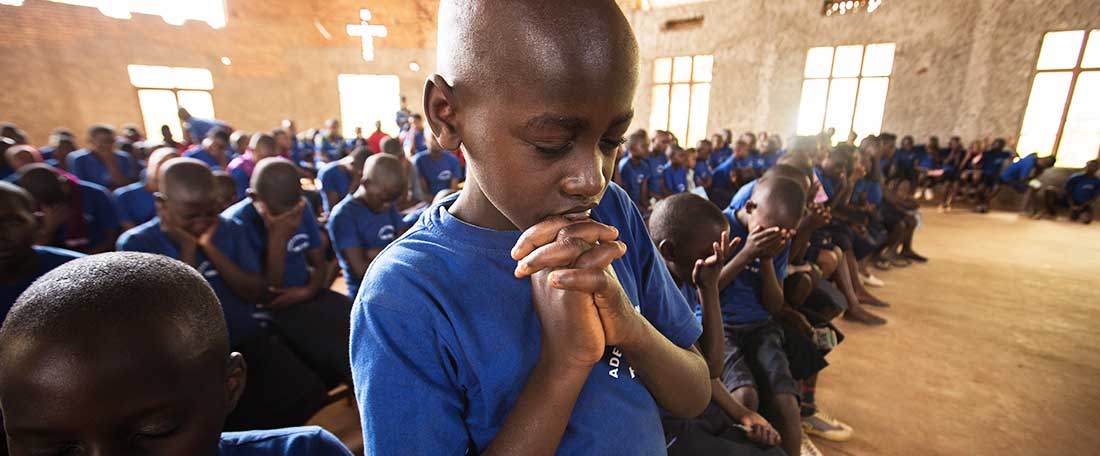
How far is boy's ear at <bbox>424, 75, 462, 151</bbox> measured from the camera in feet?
2.31

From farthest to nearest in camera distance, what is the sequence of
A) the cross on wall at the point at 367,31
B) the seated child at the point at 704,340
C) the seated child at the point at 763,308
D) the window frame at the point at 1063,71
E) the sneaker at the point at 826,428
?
1. the cross on wall at the point at 367,31
2. the window frame at the point at 1063,71
3. the sneaker at the point at 826,428
4. the seated child at the point at 763,308
5. the seated child at the point at 704,340

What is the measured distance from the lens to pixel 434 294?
71 centimetres

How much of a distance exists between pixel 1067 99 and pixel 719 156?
7.15 meters

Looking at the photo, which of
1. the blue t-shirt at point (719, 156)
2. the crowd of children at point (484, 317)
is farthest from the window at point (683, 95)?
the crowd of children at point (484, 317)

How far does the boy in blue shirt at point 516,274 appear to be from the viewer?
2.04 feet

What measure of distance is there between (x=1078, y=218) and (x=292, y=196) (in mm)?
12508

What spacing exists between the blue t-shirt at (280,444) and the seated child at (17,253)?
55.3 inches

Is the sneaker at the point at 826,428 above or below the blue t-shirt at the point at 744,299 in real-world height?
below

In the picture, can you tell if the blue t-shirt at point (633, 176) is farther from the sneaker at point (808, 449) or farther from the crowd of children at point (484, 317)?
the crowd of children at point (484, 317)

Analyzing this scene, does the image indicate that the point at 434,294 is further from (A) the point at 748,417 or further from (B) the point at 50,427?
(A) the point at 748,417

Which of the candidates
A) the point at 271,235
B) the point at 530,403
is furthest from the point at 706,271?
the point at 271,235

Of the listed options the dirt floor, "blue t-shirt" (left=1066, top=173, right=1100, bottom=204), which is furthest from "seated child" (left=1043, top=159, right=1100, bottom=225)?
the dirt floor

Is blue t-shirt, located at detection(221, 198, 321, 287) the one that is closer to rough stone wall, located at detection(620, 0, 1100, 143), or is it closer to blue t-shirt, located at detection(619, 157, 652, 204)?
blue t-shirt, located at detection(619, 157, 652, 204)

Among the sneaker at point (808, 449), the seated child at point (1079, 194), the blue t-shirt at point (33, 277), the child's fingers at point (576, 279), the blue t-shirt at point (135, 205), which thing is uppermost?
the child's fingers at point (576, 279)
